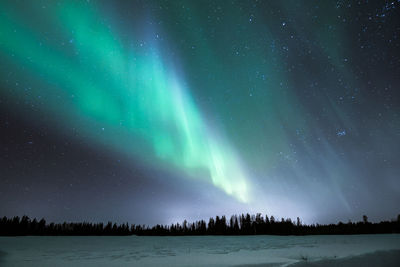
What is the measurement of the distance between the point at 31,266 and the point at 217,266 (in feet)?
26.6

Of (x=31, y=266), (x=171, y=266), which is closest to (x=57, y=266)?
(x=31, y=266)

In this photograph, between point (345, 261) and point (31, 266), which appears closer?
point (345, 261)

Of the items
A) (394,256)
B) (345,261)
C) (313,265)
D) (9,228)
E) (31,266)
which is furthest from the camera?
(9,228)

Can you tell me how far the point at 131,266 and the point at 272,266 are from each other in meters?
5.71

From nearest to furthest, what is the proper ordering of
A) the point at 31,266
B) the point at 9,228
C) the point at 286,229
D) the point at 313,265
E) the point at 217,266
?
1. the point at 313,265
2. the point at 217,266
3. the point at 31,266
4. the point at 9,228
5. the point at 286,229

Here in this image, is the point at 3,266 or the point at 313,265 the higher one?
the point at 313,265

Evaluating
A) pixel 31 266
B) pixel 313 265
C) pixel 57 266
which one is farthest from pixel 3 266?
pixel 313 265

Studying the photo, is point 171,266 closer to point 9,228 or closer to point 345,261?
point 345,261

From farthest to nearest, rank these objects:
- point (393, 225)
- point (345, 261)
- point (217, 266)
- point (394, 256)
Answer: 1. point (393, 225)
2. point (394, 256)
3. point (217, 266)
4. point (345, 261)

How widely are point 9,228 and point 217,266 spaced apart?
171494 mm

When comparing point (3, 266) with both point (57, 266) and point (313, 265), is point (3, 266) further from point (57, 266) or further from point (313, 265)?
point (313, 265)

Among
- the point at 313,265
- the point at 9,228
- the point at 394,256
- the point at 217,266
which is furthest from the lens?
the point at 9,228

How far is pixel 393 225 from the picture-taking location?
406 feet

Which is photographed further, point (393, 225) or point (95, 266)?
point (393, 225)
